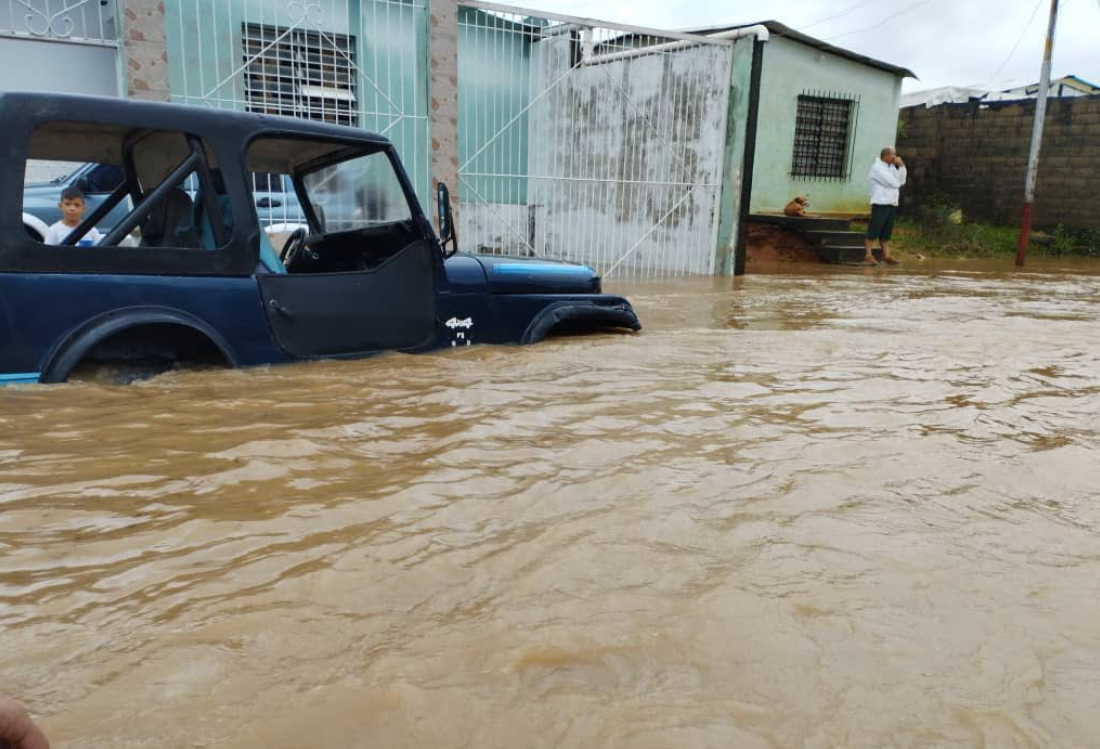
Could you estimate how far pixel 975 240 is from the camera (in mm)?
18422

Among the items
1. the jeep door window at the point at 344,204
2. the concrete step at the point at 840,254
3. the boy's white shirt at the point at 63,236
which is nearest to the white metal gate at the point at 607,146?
the concrete step at the point at 840,254

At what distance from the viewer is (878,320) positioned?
8117mm

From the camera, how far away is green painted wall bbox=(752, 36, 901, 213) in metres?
16.5

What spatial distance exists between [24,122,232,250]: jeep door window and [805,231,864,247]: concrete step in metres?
13.4

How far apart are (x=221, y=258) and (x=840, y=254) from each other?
531 inches

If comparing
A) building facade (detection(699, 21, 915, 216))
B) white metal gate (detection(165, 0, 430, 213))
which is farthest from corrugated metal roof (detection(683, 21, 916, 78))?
white metal gate (detection(165, 0, 430, 213))

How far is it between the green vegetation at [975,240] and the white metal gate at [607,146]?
26.3ft

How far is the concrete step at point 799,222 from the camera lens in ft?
51.3

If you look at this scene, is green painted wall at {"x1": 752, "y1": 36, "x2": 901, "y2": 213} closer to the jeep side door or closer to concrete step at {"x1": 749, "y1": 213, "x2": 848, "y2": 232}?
concrete step at {"x1": 749, "y1": 213, "x2": 848, "y2": 232}

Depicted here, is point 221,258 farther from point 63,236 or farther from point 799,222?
point 799,222

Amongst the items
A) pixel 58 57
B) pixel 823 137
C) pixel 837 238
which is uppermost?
pixel 58 57

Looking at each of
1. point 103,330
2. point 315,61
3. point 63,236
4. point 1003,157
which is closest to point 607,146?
point 315,61

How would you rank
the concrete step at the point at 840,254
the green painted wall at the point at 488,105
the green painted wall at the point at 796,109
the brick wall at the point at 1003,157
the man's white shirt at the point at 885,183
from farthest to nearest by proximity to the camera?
1. the brick wall at the point at 1003,157
2. the green painted wall at the point at 796,109
3. the concrete step at the point at 840,254
4. the man's white shirt at the point at 885,183
5. the green painted wall at the point at 488,105

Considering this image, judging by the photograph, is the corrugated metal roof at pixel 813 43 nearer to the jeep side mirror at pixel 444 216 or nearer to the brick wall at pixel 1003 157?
the brick wall at pixel 1003 157
